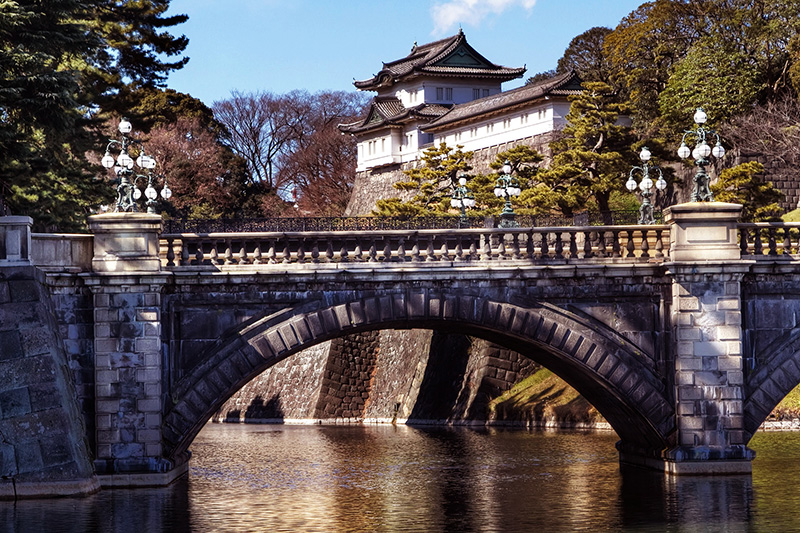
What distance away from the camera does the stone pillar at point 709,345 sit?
3178 cm

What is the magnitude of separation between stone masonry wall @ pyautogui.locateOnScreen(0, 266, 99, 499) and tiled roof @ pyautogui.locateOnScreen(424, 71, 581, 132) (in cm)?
5710

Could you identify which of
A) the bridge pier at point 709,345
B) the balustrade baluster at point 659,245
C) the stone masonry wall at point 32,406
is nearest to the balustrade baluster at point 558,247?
the balustrade baluster at point 659,245

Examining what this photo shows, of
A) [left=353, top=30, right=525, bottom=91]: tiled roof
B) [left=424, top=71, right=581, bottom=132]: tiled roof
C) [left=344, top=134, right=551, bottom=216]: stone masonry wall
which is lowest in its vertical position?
[left=344, top=134, right=551, bottom=216]: stone masonry wall

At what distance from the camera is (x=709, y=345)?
31.9 metres

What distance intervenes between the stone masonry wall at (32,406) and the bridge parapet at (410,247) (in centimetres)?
379

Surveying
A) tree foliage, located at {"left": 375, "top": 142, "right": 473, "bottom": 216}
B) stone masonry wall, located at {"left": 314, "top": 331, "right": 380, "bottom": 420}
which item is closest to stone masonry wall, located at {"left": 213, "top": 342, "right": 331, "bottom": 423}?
stone masonry wall, located at {"left": 314, "top": 331, "right": 380, "bottom": 420}

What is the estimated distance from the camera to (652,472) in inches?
1325

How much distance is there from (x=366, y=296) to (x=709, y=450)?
969 centimetres

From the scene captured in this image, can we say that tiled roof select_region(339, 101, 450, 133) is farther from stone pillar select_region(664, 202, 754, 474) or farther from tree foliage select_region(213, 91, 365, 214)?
stone pillar select_region(664, 202, 754, 474)

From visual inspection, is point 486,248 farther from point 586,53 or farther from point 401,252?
point 586,53

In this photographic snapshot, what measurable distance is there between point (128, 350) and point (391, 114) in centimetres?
7432

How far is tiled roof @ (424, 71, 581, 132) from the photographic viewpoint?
82062 mm

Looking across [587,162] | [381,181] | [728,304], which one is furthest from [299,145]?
[728,304]

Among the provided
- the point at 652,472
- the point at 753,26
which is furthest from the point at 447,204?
the point at 652,472
